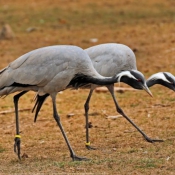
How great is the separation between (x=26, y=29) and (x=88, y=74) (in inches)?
422

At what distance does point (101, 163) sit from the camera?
6.96 m

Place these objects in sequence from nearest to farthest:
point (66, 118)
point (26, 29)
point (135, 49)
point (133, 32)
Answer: point (66, 118) < point (135, 49) < point (133, 32) < point (26, 29)

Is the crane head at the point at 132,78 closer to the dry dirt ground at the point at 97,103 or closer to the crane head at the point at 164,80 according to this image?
the crane head at the point at 164,80

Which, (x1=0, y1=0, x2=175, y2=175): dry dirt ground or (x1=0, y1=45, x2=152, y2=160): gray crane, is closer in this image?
(x1=0, y1=0, x2=175, y2=175): dry dirt ground

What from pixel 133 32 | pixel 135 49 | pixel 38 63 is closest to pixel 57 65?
pixel 38 63

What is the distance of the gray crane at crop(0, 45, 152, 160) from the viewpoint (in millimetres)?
7512

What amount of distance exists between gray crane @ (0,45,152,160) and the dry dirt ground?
553 millimetres

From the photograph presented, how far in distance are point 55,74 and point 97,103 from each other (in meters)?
3.41

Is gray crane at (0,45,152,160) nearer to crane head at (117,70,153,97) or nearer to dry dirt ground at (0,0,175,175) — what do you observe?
crane head at (117,70,153,97)

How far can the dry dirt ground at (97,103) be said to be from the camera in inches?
282

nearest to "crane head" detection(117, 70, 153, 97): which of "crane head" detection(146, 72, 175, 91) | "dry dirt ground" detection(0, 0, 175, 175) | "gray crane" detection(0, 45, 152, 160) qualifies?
"gray crane" detection(0, 45, 152, 160)

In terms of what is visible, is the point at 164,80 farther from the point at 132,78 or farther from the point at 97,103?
the point at 97,103

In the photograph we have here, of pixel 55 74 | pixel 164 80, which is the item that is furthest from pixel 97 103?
pixel 55 74

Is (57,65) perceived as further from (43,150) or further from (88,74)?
(43,150)
